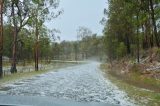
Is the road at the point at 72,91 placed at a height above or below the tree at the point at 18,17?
below

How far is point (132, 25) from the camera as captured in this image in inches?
2581

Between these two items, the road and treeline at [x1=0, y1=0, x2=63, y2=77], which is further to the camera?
treeline at [x1=0, y1=0, x2=63, y2=77]

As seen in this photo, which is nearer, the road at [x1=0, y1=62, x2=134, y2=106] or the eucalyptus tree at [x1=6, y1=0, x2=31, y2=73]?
the road at [x1=0, y1=62, x2=134, y2=106]

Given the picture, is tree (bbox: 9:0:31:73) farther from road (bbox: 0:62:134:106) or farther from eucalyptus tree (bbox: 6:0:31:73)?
road (bbox: 0:62:134:106)

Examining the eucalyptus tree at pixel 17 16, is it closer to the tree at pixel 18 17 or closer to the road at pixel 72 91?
the tree at pixel 18 17

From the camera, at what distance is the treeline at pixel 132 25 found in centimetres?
4871

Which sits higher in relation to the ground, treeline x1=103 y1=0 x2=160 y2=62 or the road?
treeline x1=103 y1=0 x2=160 y2=62

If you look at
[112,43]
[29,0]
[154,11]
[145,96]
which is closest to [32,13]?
[29,0]

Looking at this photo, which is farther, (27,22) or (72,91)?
(27,22)

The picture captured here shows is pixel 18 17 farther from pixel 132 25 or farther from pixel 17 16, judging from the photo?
pixel 132 25

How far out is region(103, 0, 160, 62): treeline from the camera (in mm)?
48713

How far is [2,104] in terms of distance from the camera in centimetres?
407

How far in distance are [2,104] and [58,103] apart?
23.8 inches

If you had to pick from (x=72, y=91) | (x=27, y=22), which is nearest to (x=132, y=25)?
(x=27, y=22)
